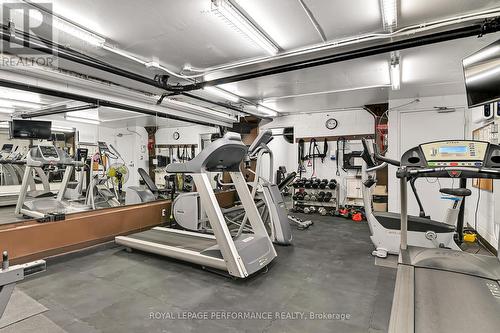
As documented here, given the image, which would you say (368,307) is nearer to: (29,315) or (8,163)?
(29,315)

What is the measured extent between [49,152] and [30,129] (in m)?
0.46

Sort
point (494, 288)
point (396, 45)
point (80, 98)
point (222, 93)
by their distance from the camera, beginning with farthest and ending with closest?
point (222, 93) → point (80, 98) → point (396, 45) → point (494, 288)

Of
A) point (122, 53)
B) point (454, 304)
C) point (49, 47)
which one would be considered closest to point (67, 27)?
point (49, 47)

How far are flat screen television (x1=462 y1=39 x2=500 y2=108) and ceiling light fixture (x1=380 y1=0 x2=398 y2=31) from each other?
88 cm

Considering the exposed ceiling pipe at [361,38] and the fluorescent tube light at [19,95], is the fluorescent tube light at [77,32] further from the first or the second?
the fluorescent tube light at [19,95]

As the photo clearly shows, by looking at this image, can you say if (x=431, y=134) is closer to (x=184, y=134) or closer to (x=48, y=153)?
(x=184, y=134)

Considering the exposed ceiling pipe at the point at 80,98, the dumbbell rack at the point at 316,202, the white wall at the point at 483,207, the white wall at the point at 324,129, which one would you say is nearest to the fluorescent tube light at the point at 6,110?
the exposed ceiling pipe at the point at 80,98

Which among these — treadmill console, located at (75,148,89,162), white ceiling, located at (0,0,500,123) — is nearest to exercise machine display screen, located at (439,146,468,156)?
white ceiling, located at (0,0,500,123)

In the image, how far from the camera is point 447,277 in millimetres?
2287

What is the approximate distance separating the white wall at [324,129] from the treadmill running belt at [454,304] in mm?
5457

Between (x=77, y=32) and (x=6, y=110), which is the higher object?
(x=77, y=32)

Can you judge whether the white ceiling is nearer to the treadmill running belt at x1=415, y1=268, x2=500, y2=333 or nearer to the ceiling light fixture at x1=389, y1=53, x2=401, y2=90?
the ceiling light fixture at x1=389, y1=53, x2=401, y2=90

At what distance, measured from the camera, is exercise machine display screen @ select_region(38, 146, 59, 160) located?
4457mm

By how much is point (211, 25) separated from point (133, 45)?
1250 mm
